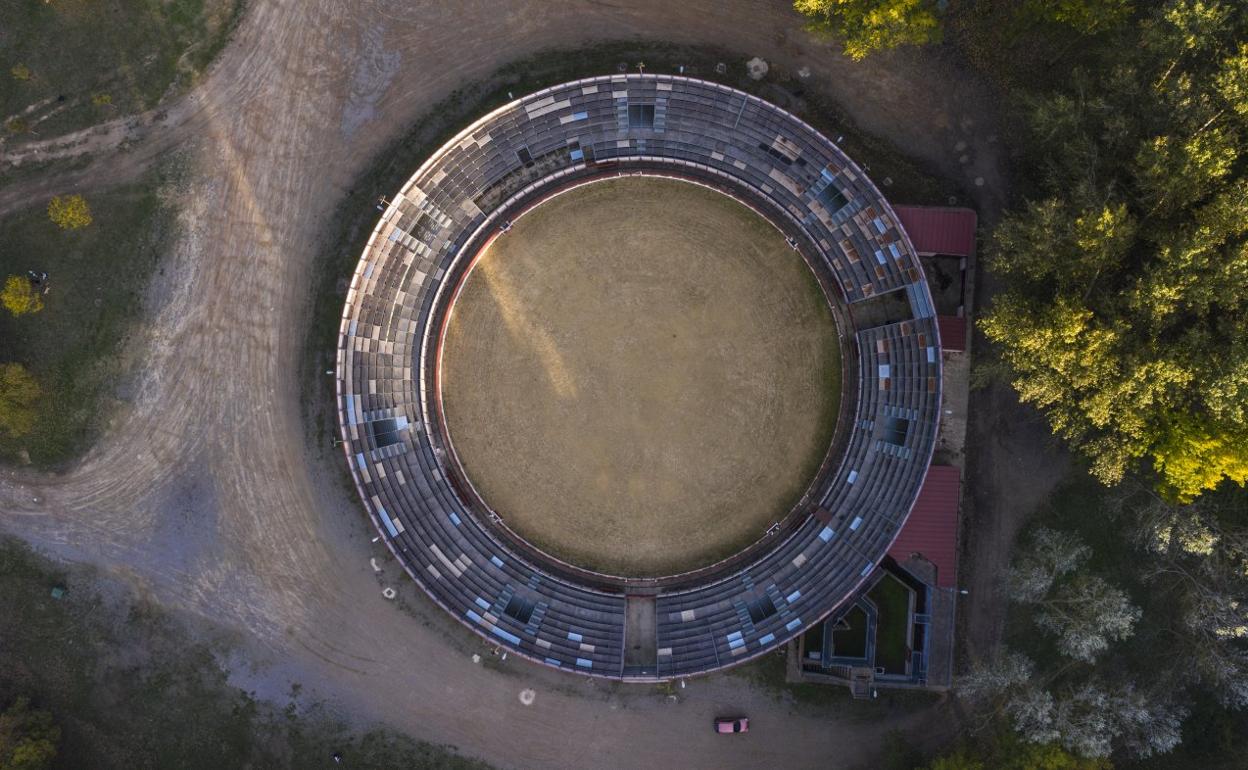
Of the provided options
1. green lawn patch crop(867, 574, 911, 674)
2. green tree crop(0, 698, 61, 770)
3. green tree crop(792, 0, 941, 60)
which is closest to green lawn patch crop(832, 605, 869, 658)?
green lawn patch crop(867, 574, 911, 674)

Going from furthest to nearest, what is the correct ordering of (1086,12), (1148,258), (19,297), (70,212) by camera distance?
(70,212), (19,297), (1086,12), (1148,258)

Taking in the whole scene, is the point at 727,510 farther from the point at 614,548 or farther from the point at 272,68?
the point at 272,68

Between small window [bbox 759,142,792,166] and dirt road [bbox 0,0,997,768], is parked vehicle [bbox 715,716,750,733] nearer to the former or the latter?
dirt road [bbox 0,0,997,768]

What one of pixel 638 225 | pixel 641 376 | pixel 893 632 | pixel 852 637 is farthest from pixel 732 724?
pixel 638 225

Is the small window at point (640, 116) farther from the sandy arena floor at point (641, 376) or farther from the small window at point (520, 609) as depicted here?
the small window at point (520, 609)

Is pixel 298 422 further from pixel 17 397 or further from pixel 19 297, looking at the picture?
pixel 19 297

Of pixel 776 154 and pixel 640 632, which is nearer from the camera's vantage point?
pixel 776 154

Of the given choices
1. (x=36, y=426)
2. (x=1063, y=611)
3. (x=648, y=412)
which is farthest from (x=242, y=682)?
(x=1063, y=611)

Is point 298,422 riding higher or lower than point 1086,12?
lower

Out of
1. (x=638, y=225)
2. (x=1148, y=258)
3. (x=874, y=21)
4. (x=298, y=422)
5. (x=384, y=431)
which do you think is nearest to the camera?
(x=1148, y=258)
